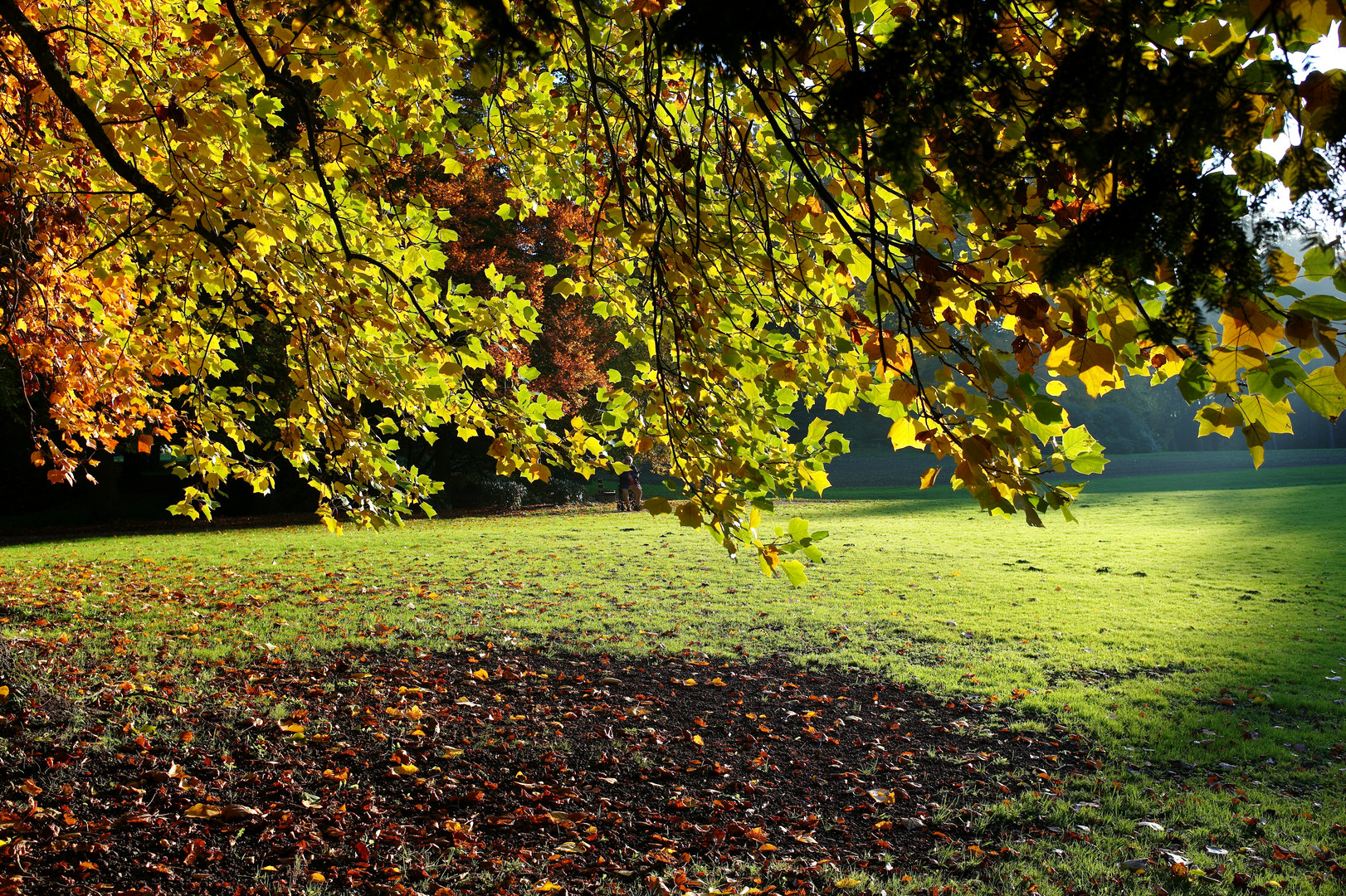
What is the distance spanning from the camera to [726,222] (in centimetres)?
342

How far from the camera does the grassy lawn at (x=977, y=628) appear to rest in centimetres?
381

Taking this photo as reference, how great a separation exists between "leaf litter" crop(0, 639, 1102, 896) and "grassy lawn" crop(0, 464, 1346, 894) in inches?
8.7

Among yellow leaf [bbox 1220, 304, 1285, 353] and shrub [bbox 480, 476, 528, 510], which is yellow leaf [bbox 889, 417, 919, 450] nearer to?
yellow leaf [bbox 1220, 304, 1285, 353]

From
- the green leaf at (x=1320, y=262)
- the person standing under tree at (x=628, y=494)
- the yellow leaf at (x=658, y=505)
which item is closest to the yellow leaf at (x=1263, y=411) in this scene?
the green leaf at (x=1320, y=262)

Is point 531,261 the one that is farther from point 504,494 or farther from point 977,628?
point 977,628

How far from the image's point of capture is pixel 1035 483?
7.14ft

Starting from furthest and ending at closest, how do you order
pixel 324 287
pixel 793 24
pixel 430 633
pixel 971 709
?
pixel 430 633, pixel 971 709, pixel 324 287, pixel 793 24

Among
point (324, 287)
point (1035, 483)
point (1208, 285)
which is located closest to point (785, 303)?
point (1035, 483)

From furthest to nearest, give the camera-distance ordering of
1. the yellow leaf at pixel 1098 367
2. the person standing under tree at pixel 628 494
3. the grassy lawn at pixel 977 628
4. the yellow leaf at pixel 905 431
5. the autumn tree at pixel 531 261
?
the person standing under tree at pixel 628 494 < the autumn tree at pixel 531 261 < the grassy lawn at pixel 977 628 < the yellow leaf at pixel 905 431 < the yellow leaf at pixel 1098 367

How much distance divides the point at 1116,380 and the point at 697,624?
6117mm

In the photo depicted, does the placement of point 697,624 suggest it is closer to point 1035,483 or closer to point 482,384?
point 482,384

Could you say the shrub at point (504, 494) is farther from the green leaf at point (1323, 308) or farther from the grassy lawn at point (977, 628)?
the green leaf at point (1323, 308)

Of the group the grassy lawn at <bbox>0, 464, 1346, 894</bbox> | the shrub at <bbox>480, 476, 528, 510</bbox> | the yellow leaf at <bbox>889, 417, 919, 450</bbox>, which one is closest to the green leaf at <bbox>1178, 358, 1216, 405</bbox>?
the yellow leaf at <bbox>889, 417, 919, 450</bbox>

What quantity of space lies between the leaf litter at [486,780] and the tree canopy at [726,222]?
4.65ft
